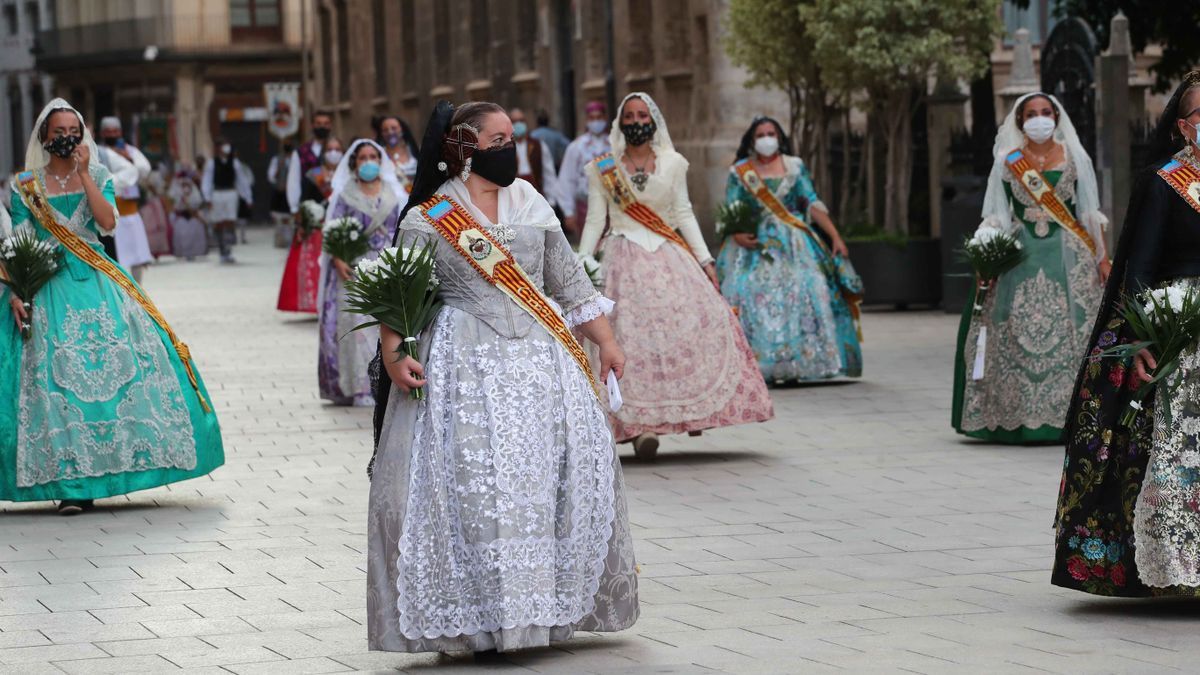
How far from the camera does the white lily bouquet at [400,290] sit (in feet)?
21.6

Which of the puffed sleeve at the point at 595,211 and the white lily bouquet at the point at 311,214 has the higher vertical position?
the puffed sleeve at the point at 595,211

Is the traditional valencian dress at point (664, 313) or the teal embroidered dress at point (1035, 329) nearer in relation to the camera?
the traditional valencian dress at point (664, 313)

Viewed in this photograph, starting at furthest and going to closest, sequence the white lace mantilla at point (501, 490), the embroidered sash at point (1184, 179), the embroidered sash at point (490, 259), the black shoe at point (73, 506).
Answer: the black shoe at point (73, 506) → the embroidered sash at point (1184, 179) → the embroidered sash at point (490, 259) → the white lace mantilla at point (501, 490)

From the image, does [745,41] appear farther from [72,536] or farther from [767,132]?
[72,536]

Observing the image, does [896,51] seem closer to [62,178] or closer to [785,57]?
[785,57]

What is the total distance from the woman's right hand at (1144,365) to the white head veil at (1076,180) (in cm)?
442

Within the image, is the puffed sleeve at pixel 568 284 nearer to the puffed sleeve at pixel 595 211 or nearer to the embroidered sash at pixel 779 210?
the puffed sleeve at pixel 595 211

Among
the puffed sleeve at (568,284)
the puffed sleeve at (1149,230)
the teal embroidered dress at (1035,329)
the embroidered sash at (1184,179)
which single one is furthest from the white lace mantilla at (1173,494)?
the teal embroidered dress at (1035,329)

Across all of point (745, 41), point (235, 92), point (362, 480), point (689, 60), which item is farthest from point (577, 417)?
point (235, 92)

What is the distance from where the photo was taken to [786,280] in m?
14.9

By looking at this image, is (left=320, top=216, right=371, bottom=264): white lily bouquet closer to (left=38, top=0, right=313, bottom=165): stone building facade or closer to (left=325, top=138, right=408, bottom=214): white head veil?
(left=325, top=138, right=408, bottom=214): white head veil

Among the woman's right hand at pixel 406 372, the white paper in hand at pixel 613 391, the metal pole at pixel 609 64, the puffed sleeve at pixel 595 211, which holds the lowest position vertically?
the white paper in hand at pixel 613 391

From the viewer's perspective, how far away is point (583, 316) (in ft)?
22.9

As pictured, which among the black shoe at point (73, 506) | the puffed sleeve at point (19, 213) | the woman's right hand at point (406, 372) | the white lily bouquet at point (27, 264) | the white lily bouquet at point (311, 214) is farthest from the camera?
the white lily bouquet at point (311, 214)
